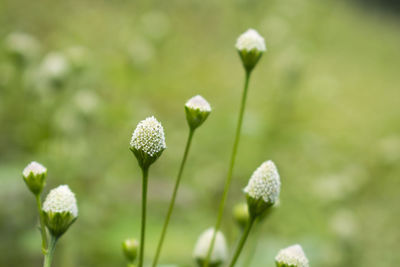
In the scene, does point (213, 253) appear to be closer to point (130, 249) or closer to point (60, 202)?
point (130, 249)

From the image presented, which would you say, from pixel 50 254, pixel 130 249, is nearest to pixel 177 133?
pixel 130 249

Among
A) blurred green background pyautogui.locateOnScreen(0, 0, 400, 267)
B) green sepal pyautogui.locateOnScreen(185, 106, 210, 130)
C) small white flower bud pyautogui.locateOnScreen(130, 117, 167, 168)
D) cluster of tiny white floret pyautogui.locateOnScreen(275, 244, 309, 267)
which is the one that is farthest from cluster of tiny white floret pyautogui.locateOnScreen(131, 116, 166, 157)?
blurred green background pyautogui.locateOnScreen(0, 0, 400, 267)

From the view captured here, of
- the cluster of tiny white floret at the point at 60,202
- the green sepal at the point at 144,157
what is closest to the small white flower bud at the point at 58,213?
the cluster of tiny white floret at the point at 60,202

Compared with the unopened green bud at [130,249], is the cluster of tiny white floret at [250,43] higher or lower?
higher

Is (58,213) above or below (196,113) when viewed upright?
below

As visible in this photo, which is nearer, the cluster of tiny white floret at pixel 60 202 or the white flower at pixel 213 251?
the cluster of tiny white floret at pixel 60 202

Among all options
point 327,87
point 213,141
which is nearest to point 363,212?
point 327,87

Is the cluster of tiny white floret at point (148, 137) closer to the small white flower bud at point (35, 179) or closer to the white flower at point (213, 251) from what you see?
the small white flower bud at point (35, 179)
